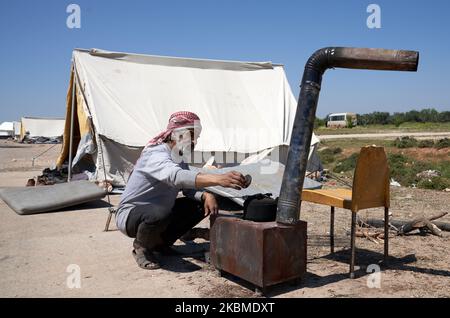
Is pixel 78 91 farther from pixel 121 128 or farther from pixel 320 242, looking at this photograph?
pixel 320 242

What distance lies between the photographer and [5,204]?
22.9 ft

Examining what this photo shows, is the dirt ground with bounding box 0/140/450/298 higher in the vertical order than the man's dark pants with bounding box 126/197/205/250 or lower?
lower

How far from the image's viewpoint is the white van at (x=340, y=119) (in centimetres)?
6575

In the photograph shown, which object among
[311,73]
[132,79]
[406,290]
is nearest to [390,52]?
[311,73]

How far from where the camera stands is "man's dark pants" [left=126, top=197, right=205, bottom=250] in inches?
134

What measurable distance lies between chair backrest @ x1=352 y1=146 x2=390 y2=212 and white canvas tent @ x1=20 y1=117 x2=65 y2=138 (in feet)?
132

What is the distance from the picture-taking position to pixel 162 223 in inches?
136

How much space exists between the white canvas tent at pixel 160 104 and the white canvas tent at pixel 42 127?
33.2m

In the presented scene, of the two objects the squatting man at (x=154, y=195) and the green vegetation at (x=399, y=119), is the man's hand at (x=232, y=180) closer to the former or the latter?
the squatting man at (x=154, y=195)

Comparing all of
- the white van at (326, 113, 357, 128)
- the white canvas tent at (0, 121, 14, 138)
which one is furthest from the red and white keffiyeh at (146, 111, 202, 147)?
the white van at (326, 113, 357, 128)

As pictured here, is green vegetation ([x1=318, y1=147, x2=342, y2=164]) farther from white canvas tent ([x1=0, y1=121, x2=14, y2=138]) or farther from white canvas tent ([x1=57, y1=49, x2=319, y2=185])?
white canvas tent ([x1=0, y1=121, x2=14, y2=138])

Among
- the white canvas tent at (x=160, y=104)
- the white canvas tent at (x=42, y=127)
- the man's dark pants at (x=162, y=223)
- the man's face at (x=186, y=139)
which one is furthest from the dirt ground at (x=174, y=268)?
the white canvas tent at (x=42, y=127)

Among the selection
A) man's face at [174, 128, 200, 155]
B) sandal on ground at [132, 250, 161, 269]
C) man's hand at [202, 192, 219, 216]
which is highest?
man's face at [174, 128, 200, 155]
